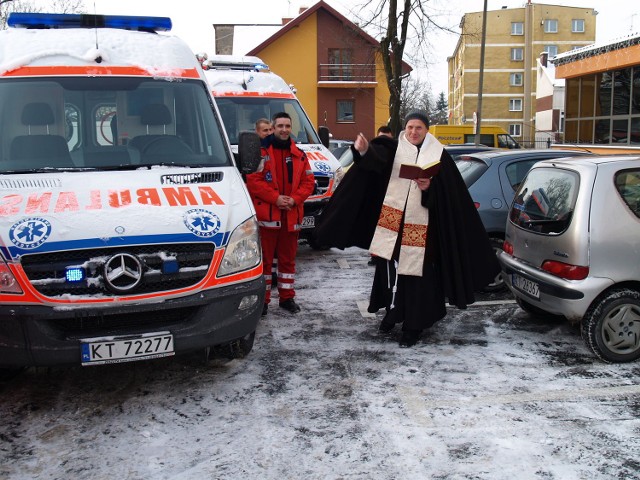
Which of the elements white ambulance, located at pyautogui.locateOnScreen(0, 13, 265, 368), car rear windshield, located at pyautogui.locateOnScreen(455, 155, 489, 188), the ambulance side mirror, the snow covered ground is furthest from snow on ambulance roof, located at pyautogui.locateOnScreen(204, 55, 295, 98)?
the snow covered ground

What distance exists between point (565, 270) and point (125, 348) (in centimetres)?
323

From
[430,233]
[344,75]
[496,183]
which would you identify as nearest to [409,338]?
[430,233]

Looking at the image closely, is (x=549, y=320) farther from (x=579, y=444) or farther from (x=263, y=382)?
(x=263, y=382)

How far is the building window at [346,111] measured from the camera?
4219 cm

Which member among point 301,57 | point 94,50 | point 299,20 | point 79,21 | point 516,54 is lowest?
point 94,50

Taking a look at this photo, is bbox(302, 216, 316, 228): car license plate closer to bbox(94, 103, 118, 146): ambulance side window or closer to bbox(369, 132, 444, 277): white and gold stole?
bbox(369, 132, 444, 277): white and gold stole

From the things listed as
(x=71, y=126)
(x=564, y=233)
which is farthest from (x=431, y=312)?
(x=71, y=126)

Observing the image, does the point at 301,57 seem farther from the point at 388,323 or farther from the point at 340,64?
the point at 388,323

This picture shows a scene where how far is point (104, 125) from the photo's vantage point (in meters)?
5.18

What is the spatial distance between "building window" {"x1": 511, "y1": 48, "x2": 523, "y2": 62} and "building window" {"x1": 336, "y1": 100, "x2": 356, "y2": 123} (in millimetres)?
26325

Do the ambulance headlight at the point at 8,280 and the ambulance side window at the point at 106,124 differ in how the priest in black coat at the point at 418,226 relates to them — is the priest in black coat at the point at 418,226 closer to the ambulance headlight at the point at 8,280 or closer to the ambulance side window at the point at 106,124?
the ambulance side window at the point at 106,124

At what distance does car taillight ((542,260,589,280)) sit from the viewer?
489 centimetres

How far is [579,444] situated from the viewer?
12.3 feet

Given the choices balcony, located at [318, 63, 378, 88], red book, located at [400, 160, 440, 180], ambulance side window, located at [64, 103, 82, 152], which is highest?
balcony, located at [318, 63, 378, 88]
